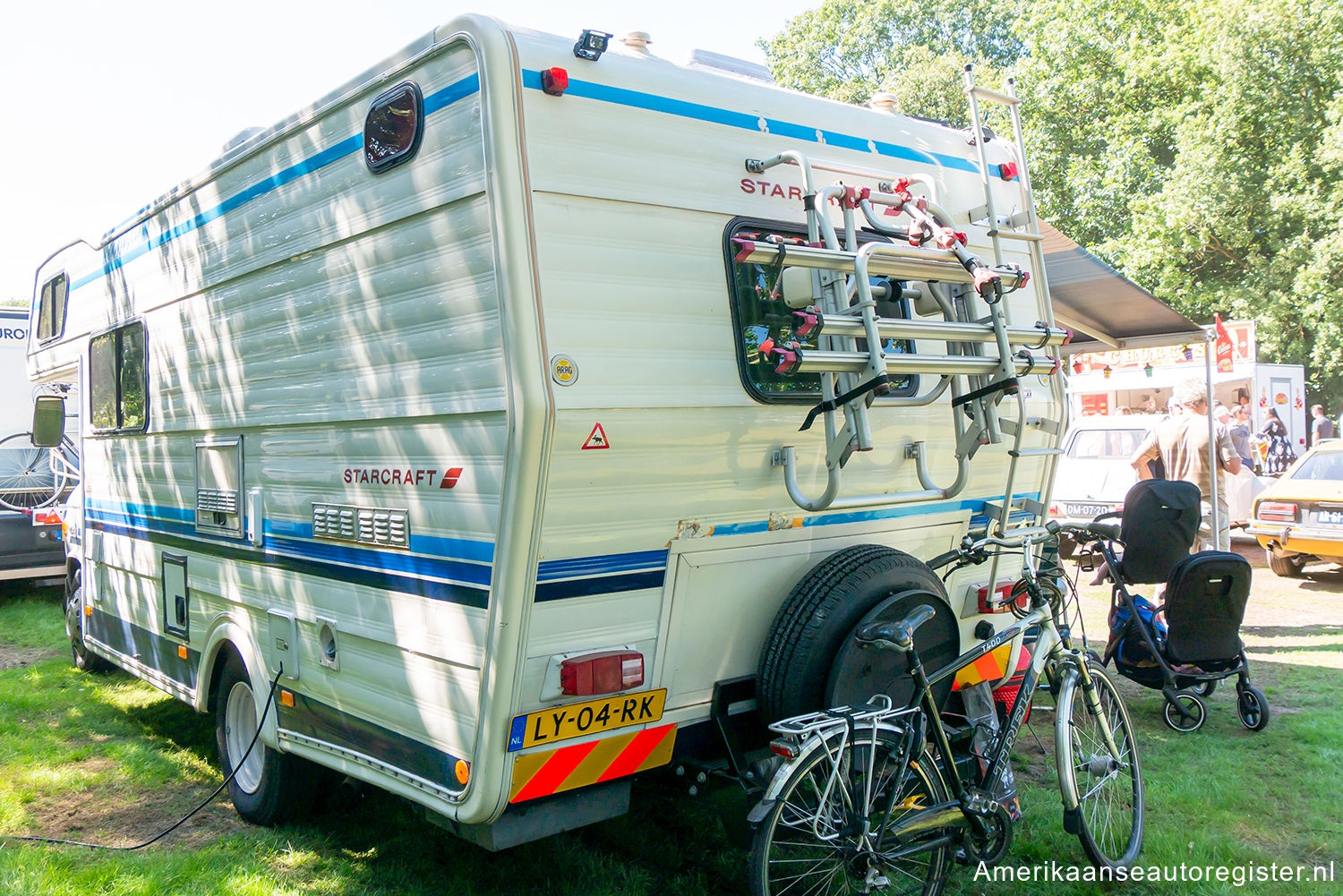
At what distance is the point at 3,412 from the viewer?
10.4 m

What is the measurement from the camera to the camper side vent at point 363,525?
3.43 metres

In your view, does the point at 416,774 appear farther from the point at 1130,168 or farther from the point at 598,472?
the point at 1130,168

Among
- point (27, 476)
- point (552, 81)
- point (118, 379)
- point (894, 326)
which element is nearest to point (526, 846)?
point (894, 326)

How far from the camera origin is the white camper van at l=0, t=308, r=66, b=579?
30.6 ft

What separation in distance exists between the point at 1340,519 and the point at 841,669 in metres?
8.30

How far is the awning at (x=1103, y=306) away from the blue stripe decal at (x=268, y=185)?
14.8 ft

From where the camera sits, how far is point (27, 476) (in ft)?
32.3

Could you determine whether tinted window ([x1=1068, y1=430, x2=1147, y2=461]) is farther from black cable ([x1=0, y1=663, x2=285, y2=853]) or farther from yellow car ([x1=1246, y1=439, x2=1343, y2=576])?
black cable ([x1=0, y1=663, x2=285, y2=853])

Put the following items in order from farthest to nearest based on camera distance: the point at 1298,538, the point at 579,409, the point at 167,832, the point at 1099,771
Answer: the point at 1298,538 → the point at 167,832 → the point at 1099,771 → the point at 579,409

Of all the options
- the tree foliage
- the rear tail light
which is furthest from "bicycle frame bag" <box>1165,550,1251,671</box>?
the tree foliage

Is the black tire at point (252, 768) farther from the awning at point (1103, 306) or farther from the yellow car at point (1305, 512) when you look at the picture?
the yellow car at point (1305, 512)

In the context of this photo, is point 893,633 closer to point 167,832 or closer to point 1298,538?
point 167,832

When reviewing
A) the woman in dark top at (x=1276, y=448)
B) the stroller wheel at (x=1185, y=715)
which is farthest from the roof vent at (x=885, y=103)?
the woman in dark top at (x=1276, y=448)

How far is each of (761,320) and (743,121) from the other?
2.41ft
